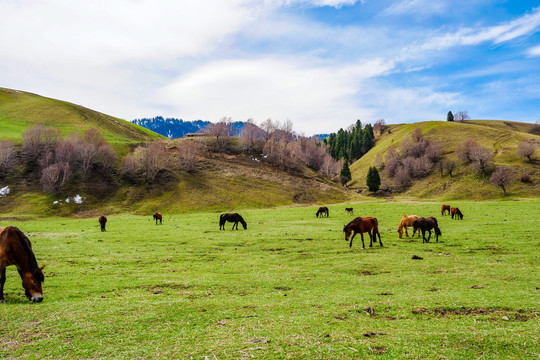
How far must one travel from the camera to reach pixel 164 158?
9388 centimetres

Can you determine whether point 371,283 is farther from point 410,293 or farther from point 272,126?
point 272,126

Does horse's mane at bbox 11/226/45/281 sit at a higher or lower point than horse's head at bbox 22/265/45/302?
higher

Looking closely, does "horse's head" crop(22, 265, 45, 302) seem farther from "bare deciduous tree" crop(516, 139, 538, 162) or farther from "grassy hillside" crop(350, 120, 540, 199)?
"bare deciduous tree" crop(516, 139, 538, 162)

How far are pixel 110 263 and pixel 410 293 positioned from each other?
16.7m

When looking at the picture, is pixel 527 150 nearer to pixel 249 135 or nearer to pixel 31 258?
pixel 249 135

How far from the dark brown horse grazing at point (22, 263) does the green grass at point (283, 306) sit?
0.49 metres

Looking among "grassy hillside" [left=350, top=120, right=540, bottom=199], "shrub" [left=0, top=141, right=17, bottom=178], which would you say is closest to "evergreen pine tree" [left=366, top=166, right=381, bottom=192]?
"grassy hillside" [left=350, top=120, right=540, bottom=199]

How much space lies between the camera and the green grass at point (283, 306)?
7.03 m

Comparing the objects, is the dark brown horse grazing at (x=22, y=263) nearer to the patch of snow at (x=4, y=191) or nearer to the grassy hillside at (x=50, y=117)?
the patch of snow at (x=4, y=191)

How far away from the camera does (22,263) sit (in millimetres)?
11180

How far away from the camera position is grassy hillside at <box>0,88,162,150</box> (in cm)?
11338

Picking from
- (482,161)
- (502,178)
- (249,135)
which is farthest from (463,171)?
(249,135)

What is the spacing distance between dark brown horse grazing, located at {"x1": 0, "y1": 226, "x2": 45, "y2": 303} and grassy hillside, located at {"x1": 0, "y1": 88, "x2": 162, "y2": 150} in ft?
Result: 346

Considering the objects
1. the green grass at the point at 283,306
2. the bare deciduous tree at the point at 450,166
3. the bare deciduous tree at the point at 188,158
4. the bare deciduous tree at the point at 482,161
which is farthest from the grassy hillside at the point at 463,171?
the green grass at the point at 283,306
